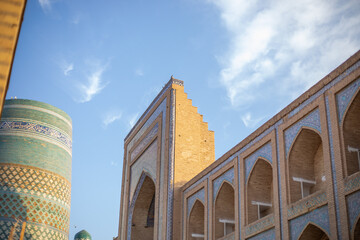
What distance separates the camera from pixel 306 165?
8141 millimetres

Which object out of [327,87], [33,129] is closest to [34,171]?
[33,129]

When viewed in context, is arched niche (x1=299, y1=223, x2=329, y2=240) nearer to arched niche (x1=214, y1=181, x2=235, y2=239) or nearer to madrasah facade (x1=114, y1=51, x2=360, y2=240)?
A: madrasah facade (x1=114, y1=51, x2=360, y2=240)

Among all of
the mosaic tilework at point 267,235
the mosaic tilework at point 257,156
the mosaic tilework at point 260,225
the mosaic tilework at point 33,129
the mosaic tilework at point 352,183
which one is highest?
the mosaic tilework at point 33,129

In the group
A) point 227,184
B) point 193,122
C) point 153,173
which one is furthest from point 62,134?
point 227,184

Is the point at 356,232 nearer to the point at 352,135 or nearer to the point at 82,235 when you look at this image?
the point at 352,135

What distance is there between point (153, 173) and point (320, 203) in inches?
290

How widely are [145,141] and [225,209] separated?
16.9 ft

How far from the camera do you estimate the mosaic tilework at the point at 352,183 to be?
6.33 metres

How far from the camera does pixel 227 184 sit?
405 inches

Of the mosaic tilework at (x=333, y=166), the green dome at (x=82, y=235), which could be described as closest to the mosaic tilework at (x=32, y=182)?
the mosaic tilework at (x=333, y=166)

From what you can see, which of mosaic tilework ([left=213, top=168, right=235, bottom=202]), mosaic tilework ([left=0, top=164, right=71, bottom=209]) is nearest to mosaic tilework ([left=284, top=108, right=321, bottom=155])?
mosaic tilework ([left=213, top=168, right=235, bottom=202])

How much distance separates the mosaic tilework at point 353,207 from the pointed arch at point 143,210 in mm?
8906

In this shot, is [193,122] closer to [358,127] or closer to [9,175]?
[9,175]

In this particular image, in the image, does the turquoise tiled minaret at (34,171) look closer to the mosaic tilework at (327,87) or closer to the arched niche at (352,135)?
the mosaic tilework at (327,87)
